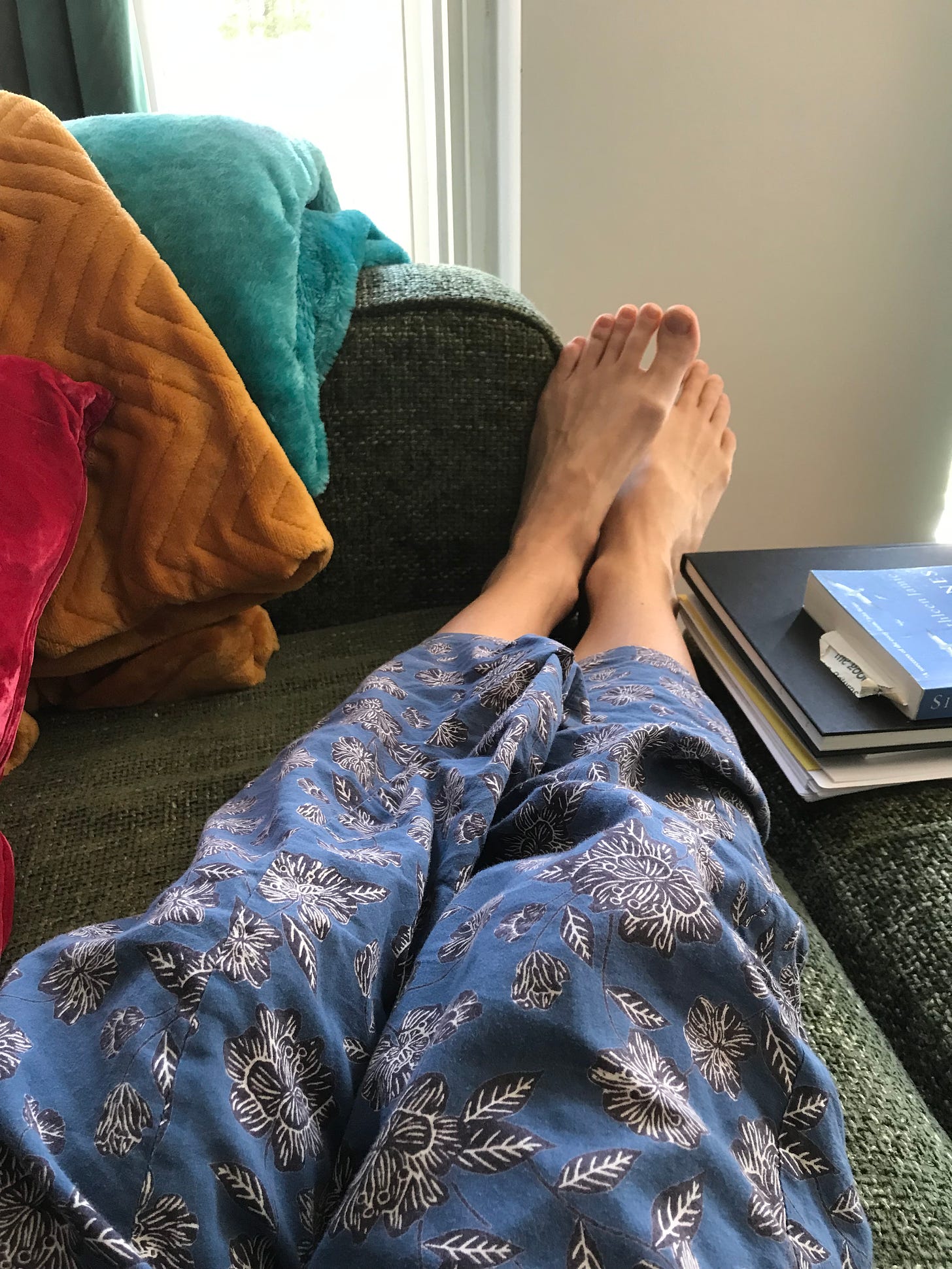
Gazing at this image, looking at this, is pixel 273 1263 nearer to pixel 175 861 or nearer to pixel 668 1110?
pixel 668 1110

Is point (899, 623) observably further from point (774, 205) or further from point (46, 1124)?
point (774, 205)

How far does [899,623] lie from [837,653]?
5 cm

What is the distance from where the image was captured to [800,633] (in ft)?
2.49

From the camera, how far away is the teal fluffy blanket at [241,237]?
2.54 feet

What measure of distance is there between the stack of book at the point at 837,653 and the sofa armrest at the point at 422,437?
0.76ft

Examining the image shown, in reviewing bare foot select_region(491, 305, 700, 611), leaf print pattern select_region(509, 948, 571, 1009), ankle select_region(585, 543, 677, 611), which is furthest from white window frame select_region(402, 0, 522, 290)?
leaf print pattern select_region(509, 948, 571, 1009)

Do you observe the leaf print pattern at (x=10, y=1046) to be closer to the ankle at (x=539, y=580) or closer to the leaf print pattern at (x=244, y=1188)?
the leaf print pattern at (x=244, y=1188)

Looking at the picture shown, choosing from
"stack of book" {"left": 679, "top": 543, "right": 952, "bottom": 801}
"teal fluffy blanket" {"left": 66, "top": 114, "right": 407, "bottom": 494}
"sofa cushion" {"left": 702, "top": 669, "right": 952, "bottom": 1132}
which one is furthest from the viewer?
"teal fluffy blanket" {"left": 66, "top": 114, "right": 407, "bottom": 494}

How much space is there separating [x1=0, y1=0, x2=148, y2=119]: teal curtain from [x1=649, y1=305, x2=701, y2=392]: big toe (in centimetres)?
69

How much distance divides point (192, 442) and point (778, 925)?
540 millimetres

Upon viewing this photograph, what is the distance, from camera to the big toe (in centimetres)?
109

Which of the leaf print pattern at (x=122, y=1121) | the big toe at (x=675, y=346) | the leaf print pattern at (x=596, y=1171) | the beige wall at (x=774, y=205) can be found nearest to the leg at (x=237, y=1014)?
the leaf print pattern at (x=122, y=1121)

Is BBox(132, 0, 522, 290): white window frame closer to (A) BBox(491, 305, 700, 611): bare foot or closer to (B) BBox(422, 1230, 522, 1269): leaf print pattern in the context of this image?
(A) BBox(491, 305, 700, 611): bare foot

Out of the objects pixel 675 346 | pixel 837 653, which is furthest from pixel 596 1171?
pixel 675 346
